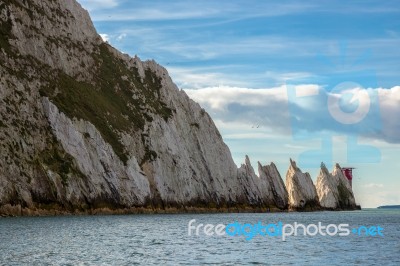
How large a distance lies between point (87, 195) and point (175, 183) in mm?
40408

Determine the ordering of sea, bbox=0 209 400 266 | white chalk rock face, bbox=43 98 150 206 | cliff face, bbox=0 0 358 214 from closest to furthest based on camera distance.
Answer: sea, bbox=0 209 400 266, cliff face, bbox=0 0 358 214, white chalk rock face, bbox=43 98 150 206

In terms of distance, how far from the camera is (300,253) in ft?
197

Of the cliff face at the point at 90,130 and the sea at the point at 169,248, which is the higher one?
the cliff face at the point at 90,130

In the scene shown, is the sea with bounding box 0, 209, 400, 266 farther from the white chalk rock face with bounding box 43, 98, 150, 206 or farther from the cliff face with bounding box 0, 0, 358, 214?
the white chalk rock face with bounding box 43, 98, 150, 206

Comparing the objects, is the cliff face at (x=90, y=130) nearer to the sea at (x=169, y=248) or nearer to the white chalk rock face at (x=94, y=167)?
the white chalk rock face at (x=94, y=167)

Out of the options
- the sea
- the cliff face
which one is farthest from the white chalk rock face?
A: the sea

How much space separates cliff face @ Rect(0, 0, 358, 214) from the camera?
119375 mm

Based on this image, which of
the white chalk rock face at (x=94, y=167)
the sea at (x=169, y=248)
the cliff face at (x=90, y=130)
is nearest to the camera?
the sea at (x=169, y=248)

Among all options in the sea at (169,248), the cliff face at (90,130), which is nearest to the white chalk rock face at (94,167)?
the cliff face at (90,130)

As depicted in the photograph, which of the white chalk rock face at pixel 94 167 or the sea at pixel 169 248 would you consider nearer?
the sea at pixel 169 248

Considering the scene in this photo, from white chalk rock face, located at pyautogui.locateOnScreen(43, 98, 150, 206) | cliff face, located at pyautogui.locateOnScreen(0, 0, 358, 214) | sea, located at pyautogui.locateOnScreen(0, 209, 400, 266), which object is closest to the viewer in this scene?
sea, located at pyautogui.locateOnScreen(0, 209, 400, 266)

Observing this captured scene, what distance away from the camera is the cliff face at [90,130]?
11938 centimetres

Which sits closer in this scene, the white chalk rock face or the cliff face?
the cliff face

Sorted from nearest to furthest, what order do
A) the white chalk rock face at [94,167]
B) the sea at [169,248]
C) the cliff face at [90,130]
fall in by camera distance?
the sea at [169,248]
the cliff face at [90,130]
the white chalk rock face at [94,167]
